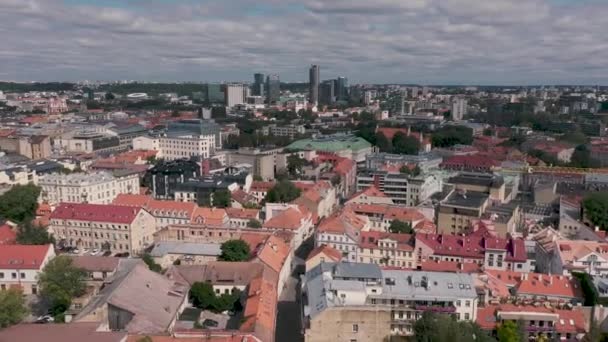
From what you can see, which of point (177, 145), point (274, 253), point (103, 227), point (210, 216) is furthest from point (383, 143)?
point (274, 253)

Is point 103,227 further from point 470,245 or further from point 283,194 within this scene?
point 470,245

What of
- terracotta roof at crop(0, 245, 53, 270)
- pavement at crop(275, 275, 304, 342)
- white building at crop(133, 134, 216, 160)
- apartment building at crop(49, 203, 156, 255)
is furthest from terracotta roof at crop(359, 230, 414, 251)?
white building at crop(133, 134, 216, 160)

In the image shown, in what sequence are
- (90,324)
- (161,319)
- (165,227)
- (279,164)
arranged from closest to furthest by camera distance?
(90,324) < (161,319) < (165,227) < (279,164)

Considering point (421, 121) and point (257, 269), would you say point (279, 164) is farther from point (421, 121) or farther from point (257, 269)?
point (421, 121)

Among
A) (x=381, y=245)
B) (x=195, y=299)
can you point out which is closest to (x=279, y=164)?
(x=381, y=245)

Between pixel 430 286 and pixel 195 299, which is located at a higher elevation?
pixel 430 286

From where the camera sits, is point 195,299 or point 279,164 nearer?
point 195,299
